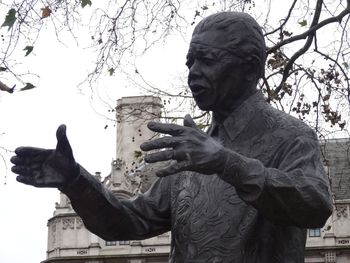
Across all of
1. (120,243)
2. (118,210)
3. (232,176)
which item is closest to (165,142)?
(232,176)

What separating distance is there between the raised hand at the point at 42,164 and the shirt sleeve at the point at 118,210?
119 millimetres

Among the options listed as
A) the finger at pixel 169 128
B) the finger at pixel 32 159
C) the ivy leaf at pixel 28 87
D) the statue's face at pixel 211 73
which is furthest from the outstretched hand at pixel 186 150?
the ivy leaf at pixel 28 87

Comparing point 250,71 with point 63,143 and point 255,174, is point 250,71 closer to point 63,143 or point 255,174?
point 255,174

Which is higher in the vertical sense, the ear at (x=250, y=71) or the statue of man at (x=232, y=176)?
the ear at (x=250, y=71)

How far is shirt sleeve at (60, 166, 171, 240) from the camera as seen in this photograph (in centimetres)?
316

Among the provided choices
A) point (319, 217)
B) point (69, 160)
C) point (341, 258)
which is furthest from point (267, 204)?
point (341, 258)

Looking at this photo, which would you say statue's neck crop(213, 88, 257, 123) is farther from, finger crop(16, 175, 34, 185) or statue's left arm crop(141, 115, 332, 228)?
finger crop(16, 175, 34, 185)

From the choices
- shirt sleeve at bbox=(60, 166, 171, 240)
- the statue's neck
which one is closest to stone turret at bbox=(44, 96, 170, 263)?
shirt sleeve at bbox=(60, 166, 171, 240)

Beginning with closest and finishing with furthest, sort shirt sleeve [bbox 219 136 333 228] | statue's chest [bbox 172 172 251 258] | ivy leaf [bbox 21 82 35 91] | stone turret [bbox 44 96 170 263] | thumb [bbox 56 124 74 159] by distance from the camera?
shirt sleeve [bbox 219 136 333 228] < thumb [bbox 56 124 74 159] < statue's chest [bbox 172 172 251 258] < ivy leaf [bbox 21 82 35 91] < stone turret [bbox 44 96 170 263]

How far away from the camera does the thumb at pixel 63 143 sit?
2.88 metres

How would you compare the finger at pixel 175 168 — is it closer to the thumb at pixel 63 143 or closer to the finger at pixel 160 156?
the finger at pixel 160 156

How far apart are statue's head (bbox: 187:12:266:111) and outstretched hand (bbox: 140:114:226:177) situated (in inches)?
13.9

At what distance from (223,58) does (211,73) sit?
0.07 meters

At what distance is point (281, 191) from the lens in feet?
9.05
